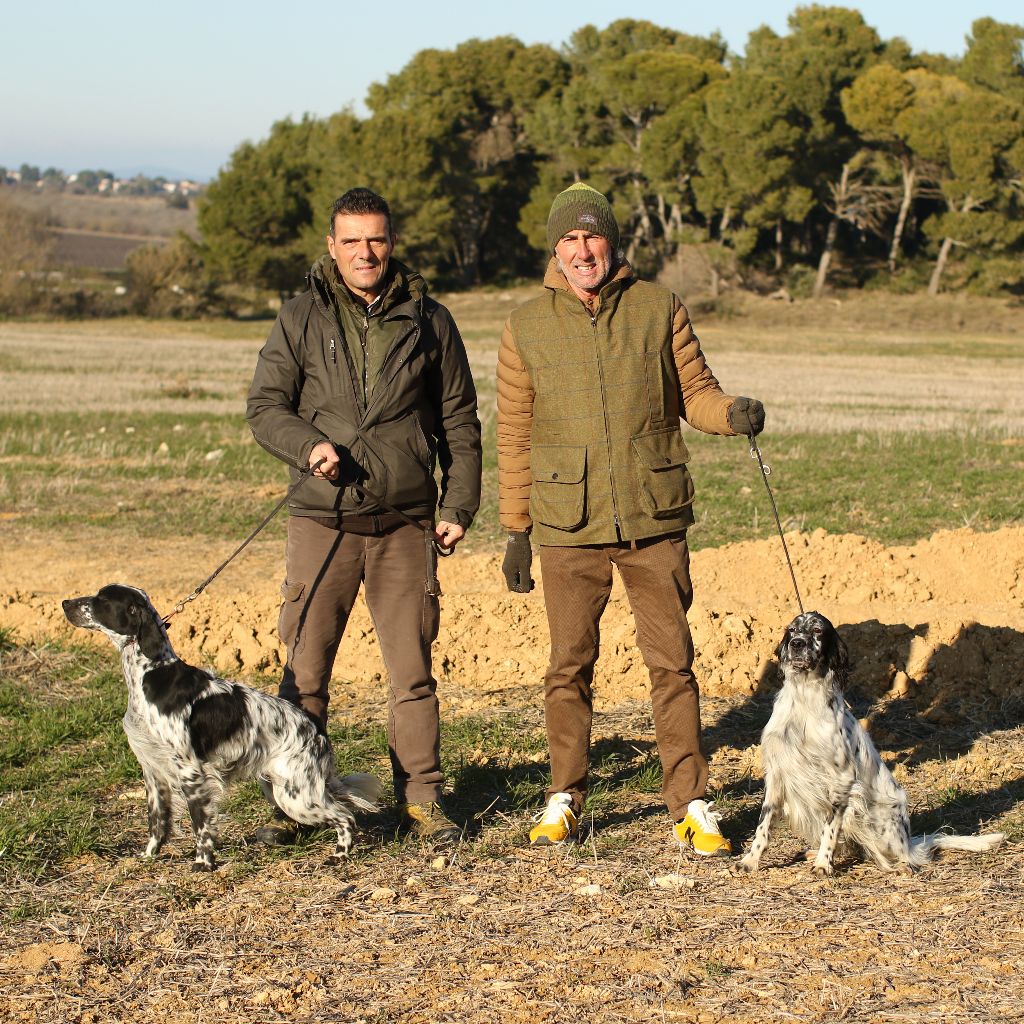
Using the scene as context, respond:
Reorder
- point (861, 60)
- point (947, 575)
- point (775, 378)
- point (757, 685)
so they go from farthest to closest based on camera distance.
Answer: point (861, 60), point (775, 378), point (947, 575), point (757, 685)

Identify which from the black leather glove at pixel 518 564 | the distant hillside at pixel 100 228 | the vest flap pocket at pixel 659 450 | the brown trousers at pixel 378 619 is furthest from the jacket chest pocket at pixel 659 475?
the distant hillside at pixel 100 228

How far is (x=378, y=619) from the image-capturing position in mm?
5500

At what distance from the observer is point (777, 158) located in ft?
174

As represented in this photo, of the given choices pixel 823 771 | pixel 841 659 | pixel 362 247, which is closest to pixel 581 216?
pixel 362 247

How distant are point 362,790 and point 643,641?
1.26 metres

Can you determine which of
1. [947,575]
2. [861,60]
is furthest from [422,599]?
[861,60]

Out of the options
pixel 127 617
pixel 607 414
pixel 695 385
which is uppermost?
pixel 695 385

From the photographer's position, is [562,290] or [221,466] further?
[221,466]

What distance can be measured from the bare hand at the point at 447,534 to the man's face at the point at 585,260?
1.05 metres

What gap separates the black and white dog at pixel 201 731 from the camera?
5137 mm

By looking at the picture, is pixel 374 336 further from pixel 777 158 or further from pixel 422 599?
pixel 777 158

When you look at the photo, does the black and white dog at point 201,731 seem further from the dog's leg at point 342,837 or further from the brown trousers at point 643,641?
the brown trousers at point 643,641

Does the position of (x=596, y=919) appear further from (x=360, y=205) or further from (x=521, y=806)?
(x=360, y=205)

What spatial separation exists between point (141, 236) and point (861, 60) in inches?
3804
